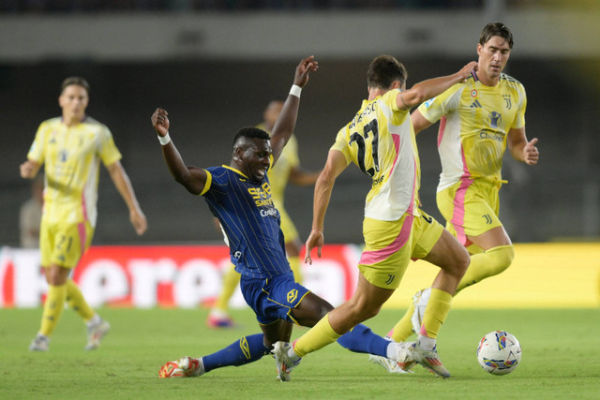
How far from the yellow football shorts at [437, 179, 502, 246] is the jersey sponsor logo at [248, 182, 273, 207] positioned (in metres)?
1.46

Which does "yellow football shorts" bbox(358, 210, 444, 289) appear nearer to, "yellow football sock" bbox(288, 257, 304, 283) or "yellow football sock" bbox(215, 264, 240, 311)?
"yellow football sock" bbox(215, 264, 240, 311)

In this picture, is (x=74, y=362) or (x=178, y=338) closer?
(x=74, y=362)

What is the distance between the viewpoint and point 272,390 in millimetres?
5328

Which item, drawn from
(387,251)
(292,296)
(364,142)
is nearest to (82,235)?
(292,296)

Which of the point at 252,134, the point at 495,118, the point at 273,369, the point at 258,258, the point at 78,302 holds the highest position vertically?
the point at 495,118

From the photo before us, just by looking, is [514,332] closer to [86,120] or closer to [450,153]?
[450,153]

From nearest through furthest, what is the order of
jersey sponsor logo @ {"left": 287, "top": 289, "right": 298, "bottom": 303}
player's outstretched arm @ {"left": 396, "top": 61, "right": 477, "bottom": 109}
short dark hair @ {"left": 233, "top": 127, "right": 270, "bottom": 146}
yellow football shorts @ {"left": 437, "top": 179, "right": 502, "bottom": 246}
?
player's outstretched arm @ {"left": 396, "top": 61, "right": 477, "bottom": 109} < jersey sponsor logo @ {"left": 287, "top": 289, "right": 298, "bottom": 303} < short dark hair @ {"left": 233, "top": 127, "right": 270, "bottom": 146} < yellow football shorts @ {"left": 437, "top": 179, "right": 502, "bottom": 246}

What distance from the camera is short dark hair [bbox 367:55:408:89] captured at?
5.57 m

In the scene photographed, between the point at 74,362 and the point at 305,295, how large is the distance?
233cm

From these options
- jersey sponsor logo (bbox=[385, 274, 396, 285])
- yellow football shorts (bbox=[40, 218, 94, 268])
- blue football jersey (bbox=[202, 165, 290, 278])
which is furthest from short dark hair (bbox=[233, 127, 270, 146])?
yellow football shorts (bbox=[40, 218, 94, 268])

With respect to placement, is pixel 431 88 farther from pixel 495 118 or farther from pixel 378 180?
pixel 495 118

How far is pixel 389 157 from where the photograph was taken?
545 cm

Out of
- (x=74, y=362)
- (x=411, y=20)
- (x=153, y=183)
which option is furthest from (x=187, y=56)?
(x=74, y=362)

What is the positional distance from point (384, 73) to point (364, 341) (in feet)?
5.09
